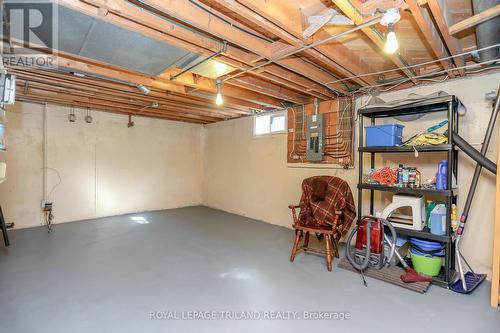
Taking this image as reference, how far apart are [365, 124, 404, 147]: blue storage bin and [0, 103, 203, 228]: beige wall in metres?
4.62

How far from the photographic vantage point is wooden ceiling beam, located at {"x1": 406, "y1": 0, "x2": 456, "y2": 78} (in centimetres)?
166

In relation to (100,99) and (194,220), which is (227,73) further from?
(194,220)

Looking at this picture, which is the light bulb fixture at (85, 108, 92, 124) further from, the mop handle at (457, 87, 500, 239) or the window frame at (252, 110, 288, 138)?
the mop handle at (457, 87, 500, 239)

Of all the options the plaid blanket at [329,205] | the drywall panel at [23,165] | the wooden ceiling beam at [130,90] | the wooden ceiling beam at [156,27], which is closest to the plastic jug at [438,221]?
the plaid blanket at [329,205]

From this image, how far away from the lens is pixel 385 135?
280 cm

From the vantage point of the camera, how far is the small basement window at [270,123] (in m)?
4.79

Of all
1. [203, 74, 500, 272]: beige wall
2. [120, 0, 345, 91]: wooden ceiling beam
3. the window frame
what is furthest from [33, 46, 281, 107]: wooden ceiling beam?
[203, 74, 500, 272]: beige wall

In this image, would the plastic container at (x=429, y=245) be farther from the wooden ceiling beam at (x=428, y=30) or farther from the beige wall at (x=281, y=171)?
the wooden ceiling beam at (x=428, y=30)

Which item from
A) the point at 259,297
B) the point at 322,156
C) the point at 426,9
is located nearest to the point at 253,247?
the point at 259,297

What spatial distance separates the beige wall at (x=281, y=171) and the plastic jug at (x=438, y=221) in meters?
0.54

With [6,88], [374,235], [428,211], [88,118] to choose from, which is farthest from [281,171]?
[88,118]

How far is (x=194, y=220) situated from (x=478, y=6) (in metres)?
4.74

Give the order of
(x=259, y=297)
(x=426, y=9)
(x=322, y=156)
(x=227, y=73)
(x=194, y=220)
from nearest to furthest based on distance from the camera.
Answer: (x=426, y=9), (x=259, y=297), (x=227, y=73), (x=322, y=156), (x=194, y=220)

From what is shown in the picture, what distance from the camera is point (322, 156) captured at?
13.2 feet
